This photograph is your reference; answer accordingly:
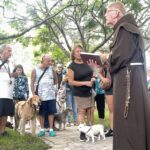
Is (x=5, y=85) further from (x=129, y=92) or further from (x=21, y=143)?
(x=129, y=92)

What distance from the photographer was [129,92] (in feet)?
16.7

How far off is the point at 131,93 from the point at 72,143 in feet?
11.9

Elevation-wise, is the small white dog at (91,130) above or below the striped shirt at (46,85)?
below

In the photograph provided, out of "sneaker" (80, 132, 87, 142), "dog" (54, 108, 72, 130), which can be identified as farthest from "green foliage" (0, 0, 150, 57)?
"sneaker" (80, 132, 87, 142)

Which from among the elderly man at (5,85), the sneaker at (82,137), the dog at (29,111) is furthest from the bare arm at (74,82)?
the elderly man at (5,85)

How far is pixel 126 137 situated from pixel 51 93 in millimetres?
4849

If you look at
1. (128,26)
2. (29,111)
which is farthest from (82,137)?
(128,26)

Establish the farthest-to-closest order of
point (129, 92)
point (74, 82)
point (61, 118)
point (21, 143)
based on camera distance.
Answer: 1. point (61, 118)
2. point (74, 82)
3. point (21, 143)
4. point (129, 92)

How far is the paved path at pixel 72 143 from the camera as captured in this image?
7852 mm

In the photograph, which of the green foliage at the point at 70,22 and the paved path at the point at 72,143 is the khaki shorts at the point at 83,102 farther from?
the green foliage at the point at 70,22

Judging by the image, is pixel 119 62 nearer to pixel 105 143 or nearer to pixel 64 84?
pixel 105 143

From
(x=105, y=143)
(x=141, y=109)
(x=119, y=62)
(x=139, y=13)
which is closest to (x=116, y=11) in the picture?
(x=119, y=62)

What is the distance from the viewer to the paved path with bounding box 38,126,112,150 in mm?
7852

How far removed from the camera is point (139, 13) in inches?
781
